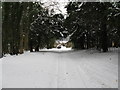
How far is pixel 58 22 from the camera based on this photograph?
4500 cm

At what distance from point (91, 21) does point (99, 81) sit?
642 inches

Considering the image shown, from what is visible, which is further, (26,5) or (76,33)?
(76,33)

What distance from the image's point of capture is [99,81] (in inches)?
405

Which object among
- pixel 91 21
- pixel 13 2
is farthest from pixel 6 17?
pixel 91 21

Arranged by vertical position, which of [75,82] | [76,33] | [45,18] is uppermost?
[45,18]

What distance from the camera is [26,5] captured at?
31.3m

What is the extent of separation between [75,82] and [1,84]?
3.12 meters

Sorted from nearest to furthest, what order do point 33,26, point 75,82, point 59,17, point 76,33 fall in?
point 75,82, point 76,33, point 33,26, point 59,17

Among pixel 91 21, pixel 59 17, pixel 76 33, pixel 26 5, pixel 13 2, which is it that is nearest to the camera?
pixel 91 21

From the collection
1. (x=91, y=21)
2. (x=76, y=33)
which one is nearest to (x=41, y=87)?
(x=91, y=21)

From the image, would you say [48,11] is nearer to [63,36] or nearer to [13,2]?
[63,36]

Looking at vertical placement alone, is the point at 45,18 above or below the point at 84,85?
above

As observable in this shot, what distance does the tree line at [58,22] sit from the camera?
23714 millimetres

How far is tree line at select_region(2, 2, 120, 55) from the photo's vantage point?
934 inches
